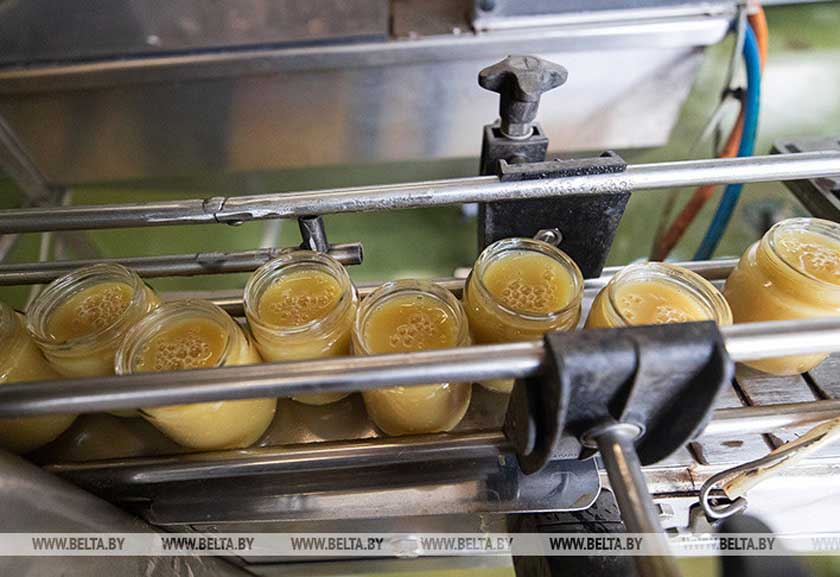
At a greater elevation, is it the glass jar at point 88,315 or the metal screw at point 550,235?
the metal screw at point 550,235

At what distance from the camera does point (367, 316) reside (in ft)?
2.29

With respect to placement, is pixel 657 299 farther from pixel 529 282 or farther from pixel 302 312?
pixel 302 312

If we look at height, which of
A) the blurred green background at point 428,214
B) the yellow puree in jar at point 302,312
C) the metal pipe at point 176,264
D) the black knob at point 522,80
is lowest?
the blurred green background at point 428,214

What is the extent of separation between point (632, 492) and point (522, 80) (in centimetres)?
55

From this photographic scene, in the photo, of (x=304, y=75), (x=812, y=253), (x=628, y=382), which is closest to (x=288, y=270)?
(x=628, y=382)

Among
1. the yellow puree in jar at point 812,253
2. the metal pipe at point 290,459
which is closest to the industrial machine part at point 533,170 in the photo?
the yellow puree in jar at point 812,253

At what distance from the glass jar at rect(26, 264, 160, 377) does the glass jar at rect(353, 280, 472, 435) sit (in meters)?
0.33

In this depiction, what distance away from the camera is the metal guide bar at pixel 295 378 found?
49 cm

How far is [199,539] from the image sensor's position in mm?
811

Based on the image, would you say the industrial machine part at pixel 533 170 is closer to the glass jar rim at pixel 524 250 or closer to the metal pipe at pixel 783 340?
the glass jar rim at pixel 524 250

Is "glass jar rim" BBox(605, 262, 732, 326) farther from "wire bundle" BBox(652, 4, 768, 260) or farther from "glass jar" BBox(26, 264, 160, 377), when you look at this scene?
"wire bundle" BBox(652, 4, 768, 260)

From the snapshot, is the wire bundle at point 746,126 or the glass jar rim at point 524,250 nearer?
the glass jar rim at point 524,250

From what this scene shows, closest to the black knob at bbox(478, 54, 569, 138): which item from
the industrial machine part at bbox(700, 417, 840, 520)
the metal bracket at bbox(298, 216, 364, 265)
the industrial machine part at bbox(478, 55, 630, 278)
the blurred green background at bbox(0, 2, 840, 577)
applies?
the industrial machine part at bbox(478, 55, 630, 278)

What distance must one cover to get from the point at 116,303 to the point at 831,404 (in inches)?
41.5
